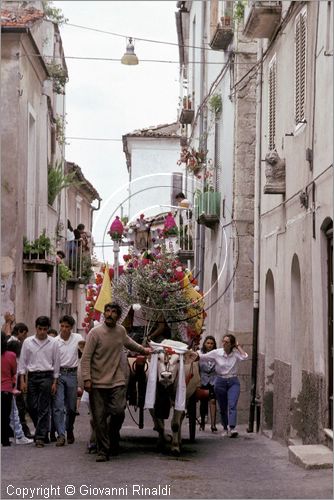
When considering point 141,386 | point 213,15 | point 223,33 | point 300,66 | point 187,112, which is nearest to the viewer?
point 141,386

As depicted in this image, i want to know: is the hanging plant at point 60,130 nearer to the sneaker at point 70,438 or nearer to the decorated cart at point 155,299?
the decorated cart at point 155,299

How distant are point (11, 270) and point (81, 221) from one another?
22.6m

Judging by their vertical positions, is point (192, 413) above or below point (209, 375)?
below

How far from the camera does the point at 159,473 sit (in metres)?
12.3

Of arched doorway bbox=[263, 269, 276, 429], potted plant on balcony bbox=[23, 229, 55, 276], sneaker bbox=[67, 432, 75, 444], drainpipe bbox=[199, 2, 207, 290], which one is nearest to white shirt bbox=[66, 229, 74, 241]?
drainpipe bbox=[199, 2, 207, 290]

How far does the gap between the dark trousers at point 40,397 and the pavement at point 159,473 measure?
1.06 feet

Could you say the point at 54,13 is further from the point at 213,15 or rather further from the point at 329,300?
the point at 329,300

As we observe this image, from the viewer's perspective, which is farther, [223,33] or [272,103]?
[223,33]

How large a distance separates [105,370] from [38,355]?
1.89 meters

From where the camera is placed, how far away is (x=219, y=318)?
24812 millimetres

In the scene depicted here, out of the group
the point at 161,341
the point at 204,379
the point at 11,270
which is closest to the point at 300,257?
the point at 161,341

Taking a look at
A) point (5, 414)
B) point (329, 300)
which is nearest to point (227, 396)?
point (5, 414)

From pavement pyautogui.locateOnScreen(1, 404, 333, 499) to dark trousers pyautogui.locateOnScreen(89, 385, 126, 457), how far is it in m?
0.23

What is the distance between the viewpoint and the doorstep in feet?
40.5
